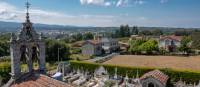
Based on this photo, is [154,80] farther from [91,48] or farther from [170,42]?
[170,42]

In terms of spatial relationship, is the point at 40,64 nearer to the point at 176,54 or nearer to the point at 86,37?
the point at 176,54

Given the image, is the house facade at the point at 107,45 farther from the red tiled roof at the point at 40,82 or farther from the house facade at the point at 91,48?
the red tiled roof at the point at 40,82

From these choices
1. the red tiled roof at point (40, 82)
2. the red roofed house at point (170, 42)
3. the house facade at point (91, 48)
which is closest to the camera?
the red tiled roof at point (40, 82)

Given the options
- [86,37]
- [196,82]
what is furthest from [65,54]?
[86,37]

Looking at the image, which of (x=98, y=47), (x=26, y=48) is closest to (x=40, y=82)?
(x=26, y=48)

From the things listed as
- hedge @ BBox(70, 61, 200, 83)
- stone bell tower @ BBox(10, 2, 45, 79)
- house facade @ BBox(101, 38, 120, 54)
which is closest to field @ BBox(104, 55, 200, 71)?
hedge @ BBox(70, 61, 200, 83)

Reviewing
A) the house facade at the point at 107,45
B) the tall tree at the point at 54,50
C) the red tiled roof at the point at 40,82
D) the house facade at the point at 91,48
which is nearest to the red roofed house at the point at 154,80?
the red tiled roof at the point at 40,82

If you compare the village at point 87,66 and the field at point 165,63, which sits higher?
the village at point 87,66
